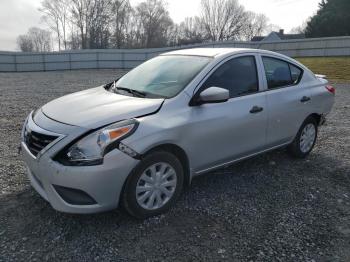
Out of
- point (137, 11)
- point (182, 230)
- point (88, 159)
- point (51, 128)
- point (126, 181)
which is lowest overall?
point (182, 230)

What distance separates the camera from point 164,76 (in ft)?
13.0

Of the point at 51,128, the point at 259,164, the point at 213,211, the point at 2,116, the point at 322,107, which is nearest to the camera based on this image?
the point at 51,128

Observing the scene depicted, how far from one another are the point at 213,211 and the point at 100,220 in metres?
1.18

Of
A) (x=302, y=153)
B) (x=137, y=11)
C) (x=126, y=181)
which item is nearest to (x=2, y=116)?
(x=126, y=181)

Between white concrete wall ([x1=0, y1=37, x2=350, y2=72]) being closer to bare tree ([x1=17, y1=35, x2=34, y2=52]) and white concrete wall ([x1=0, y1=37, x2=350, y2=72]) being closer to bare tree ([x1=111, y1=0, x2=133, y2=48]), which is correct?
bare tree ([x1=111, y1=0, x2=133, y2=48])

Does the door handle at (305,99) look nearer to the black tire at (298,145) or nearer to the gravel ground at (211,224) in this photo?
the black tire at (298,145)

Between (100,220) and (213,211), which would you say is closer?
(100,220)

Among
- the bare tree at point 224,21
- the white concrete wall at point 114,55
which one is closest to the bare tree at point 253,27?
the bare tree at point 224,21

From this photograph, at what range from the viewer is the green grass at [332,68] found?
64.0 feet

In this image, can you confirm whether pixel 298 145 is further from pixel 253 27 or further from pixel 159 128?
pixel 253 27

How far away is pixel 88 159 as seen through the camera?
2.84 meters

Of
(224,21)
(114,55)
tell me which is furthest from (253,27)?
(114,55)

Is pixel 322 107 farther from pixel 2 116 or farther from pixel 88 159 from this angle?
pixel 2 116

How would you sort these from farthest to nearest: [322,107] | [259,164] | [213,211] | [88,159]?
1. [322,107]
2. [259,164]
3. [213,211]
4. [88,159]
